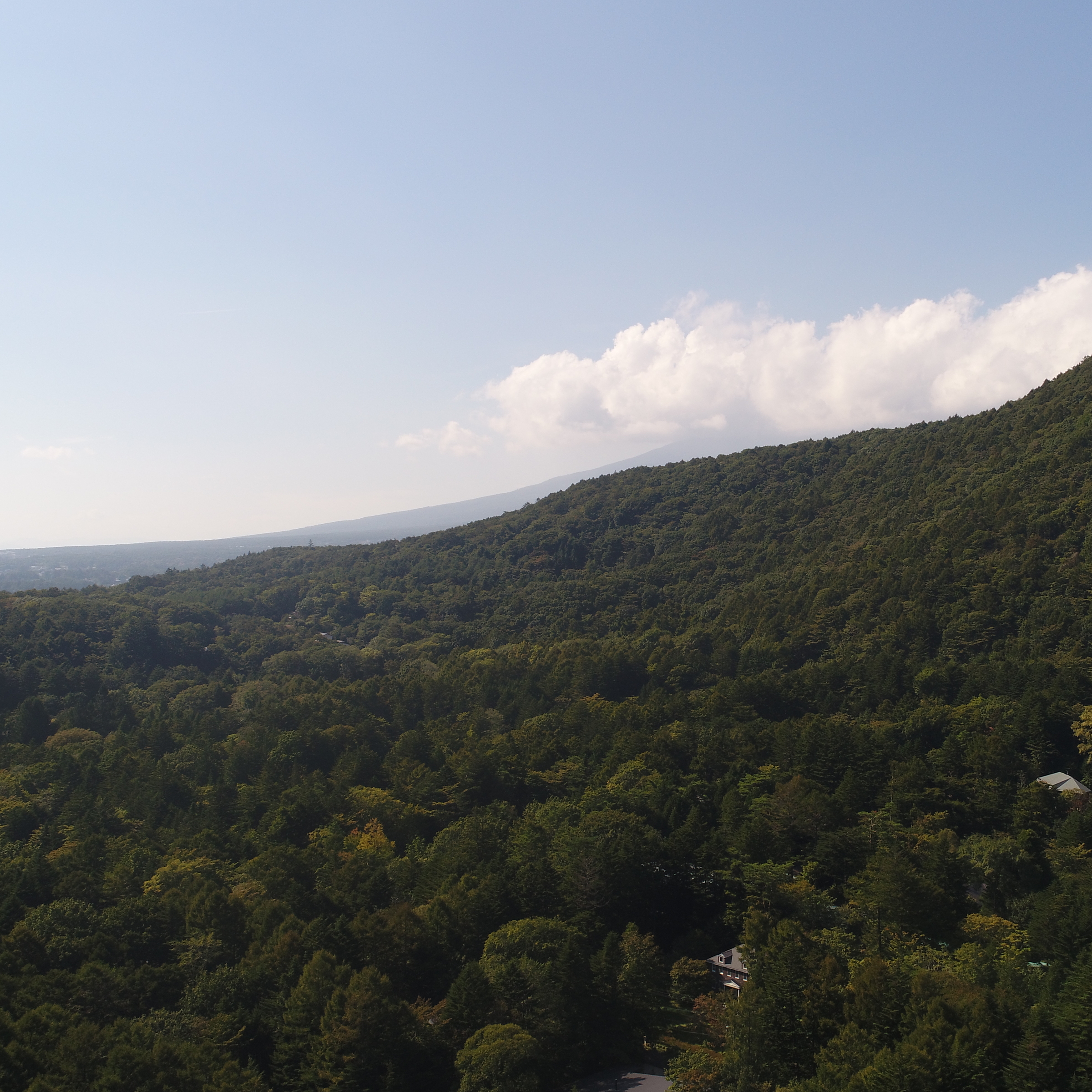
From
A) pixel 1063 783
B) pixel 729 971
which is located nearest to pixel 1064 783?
pixel 1063 783

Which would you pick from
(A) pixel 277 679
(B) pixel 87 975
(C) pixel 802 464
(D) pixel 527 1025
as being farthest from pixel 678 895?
(C) pixel 802 464

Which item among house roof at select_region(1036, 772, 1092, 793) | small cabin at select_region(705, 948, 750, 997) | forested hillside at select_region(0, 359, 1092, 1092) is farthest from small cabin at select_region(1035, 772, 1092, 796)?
small cabin at select_region(705, 948, 750, 997)

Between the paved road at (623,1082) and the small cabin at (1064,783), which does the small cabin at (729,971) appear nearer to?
the paved road at (623,1082)

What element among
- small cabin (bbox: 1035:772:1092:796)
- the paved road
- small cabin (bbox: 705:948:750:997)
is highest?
small cabin (bbox: 1035:772:1092:796)

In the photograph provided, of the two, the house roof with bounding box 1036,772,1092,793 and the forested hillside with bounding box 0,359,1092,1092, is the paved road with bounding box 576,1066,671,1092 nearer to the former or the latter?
the forested hillside with bounding box 0,359,1092,1092

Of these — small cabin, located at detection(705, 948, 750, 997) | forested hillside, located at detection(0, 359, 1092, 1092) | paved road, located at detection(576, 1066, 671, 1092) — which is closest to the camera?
forested hillside, located at detection(0, 359, 1092, 1092)

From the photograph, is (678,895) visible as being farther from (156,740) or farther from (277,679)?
(277,679)

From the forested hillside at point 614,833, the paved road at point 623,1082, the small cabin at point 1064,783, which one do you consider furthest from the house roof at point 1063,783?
the paved road at point 623,1082
